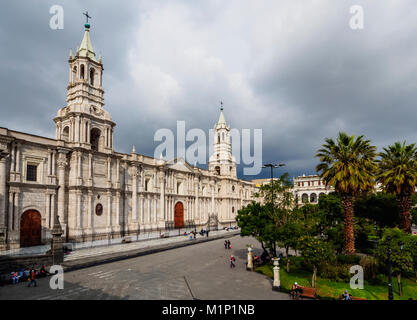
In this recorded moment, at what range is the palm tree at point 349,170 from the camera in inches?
846

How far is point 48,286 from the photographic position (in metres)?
17.1

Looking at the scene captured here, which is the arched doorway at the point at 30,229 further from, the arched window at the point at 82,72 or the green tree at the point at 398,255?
the green tree at the point at 398,255

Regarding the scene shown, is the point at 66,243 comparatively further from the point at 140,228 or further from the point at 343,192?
the point at 343,192

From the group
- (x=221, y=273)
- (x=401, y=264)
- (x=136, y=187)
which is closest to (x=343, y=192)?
(x=401, y=264)

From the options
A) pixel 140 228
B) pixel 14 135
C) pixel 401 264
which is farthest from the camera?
pixel 140 228

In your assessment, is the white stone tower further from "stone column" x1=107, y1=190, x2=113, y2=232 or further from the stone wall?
the stone wall

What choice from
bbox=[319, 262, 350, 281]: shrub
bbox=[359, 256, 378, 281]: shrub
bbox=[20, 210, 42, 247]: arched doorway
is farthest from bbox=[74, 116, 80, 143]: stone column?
bbox=[359, 256, 378, 281]: shrub

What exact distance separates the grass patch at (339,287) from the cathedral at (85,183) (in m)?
20.5

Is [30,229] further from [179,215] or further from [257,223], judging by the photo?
[179,215]

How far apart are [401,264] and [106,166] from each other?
3261 centimetres

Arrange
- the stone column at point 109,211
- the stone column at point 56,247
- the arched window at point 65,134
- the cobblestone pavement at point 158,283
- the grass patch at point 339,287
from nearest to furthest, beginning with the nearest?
1. the cobblestone pavement at point 158,283
2. the grass patch at point 339,287
3. the stone column at point 56,247
4. the stone column at point 109,211
5. the arched window at point 65,134

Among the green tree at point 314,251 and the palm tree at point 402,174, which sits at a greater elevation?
the palm tree at point 402,174

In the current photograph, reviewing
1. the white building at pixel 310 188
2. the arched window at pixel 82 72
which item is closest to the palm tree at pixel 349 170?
the arched window at pixel 82 72

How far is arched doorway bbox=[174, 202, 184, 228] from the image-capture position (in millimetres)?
47125
